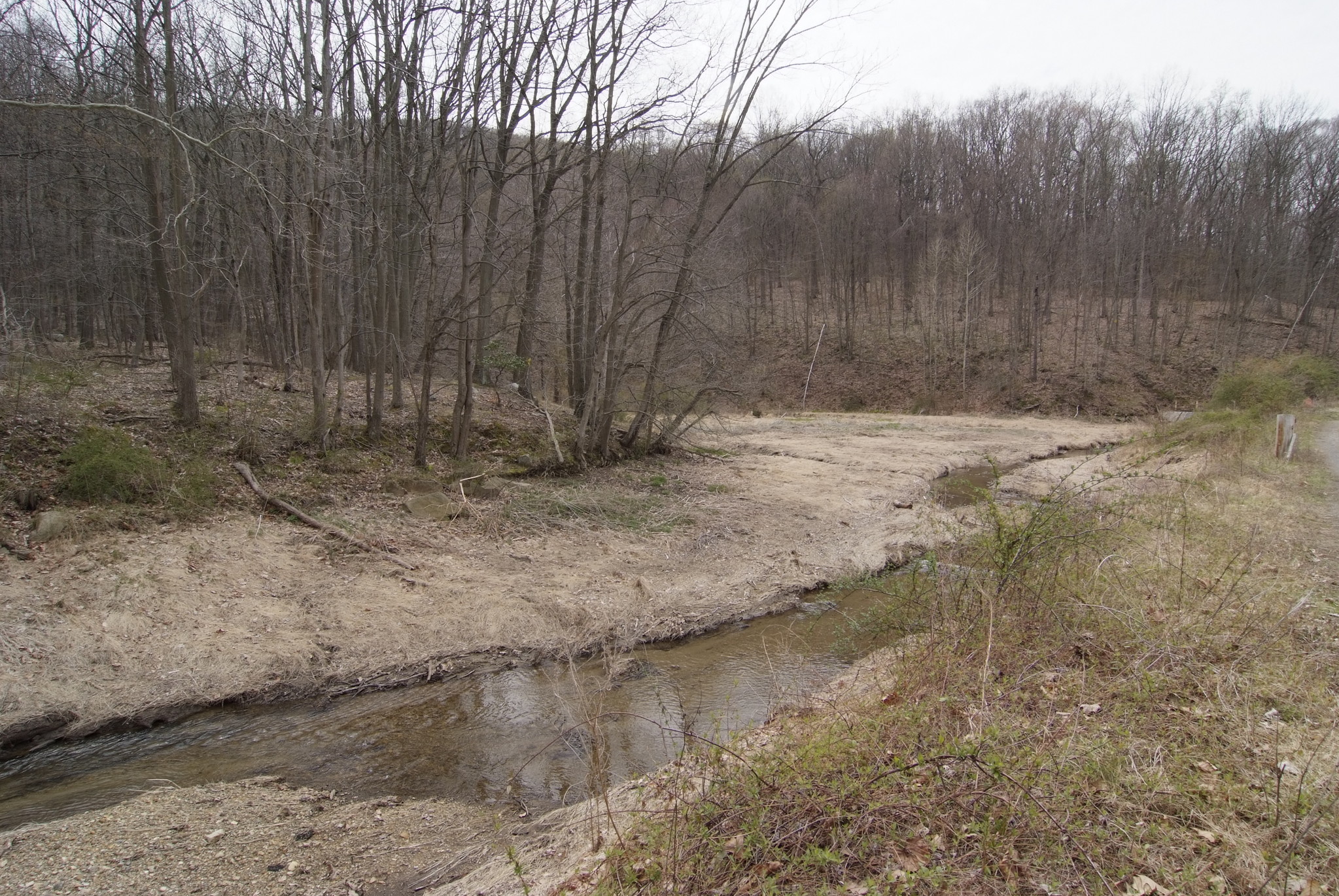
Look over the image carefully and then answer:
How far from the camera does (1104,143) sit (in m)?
37.9

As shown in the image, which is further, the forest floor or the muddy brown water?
the forest floor

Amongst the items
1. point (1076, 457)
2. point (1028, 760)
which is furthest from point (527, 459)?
point (1076, 457)

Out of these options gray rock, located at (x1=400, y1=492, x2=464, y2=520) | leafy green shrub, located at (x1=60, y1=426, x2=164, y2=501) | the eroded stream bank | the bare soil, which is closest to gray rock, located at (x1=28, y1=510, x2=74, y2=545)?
leafy green shrub, located at (x1=60, y1=426, x2=164, y2=501)

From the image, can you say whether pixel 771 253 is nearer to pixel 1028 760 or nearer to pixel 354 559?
pixel 354 559

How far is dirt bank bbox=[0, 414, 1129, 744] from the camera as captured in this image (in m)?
6.73

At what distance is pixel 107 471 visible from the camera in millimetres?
9180

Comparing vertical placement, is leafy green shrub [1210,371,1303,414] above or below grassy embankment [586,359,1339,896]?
above

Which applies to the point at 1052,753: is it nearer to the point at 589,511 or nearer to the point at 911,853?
the point at 911,853

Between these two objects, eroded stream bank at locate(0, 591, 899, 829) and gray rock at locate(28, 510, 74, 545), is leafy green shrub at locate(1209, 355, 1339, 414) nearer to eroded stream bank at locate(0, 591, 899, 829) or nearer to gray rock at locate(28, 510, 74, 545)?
eroded stream bank at locate(0, 591, 899, 829)

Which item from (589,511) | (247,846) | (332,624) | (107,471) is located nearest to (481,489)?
(589,511)

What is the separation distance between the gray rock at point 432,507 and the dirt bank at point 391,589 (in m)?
0.22

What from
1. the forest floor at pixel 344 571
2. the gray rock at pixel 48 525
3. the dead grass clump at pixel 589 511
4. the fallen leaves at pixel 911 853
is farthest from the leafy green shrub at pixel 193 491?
the fallen leaves at pixel 911 853

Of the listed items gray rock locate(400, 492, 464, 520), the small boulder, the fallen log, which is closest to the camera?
the fallen log

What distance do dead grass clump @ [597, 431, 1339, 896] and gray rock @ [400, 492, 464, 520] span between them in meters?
7.17
